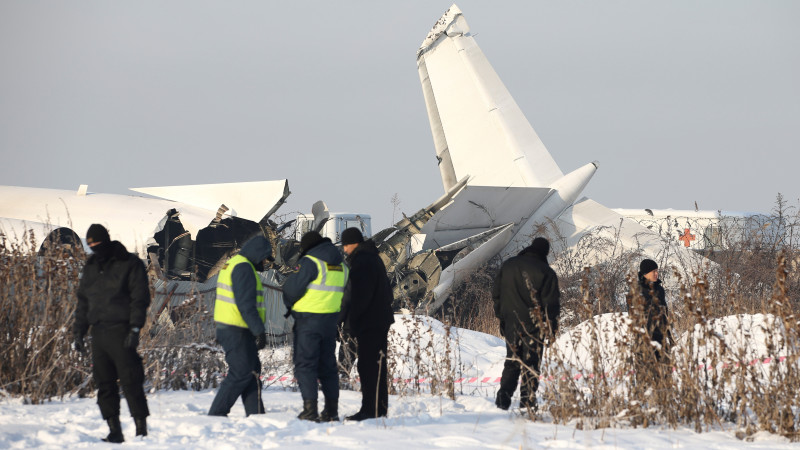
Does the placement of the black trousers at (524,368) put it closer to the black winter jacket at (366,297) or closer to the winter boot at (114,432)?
the black winter jacket at (366,297)

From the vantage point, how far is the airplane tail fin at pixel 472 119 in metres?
22.1

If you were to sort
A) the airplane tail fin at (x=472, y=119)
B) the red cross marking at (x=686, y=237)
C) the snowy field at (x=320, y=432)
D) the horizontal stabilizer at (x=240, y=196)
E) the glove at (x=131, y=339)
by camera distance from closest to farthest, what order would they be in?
the snowy field at (x=320, y=432)
the glove at (x=131, y=339)
the horizontal stabilizer at (x=240, y=196)
the airplane tail fin at (x=472, y=119)
the red cross marking at (x=686, y=237)

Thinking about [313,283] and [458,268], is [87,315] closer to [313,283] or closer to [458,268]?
[313,283]

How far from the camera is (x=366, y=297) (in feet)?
23.0

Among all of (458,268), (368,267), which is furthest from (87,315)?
(458,268)

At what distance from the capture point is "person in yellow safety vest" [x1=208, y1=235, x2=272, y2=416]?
6.61 metres

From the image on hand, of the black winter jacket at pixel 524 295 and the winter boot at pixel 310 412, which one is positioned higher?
the black winter jacket at pixel 524 295

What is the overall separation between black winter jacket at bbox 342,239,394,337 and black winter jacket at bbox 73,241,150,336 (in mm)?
1655

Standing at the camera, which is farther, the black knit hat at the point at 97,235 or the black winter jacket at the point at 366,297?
the black winter jacket at the point at 366,297

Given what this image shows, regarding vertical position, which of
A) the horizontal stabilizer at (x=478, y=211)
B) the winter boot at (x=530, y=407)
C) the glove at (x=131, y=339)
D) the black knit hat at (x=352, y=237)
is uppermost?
the horizontal stabilizer at (x=478, y=211)

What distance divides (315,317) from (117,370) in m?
1.52

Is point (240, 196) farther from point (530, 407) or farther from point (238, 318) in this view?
point (530, 407)

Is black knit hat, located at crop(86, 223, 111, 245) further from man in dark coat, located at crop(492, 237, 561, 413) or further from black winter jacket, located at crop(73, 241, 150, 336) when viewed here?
man in dark coat, located at crop(492, 237, 561, 413)

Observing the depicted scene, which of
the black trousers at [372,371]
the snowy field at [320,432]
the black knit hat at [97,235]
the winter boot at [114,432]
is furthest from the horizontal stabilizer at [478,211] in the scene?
the winter boot at [114,432]
